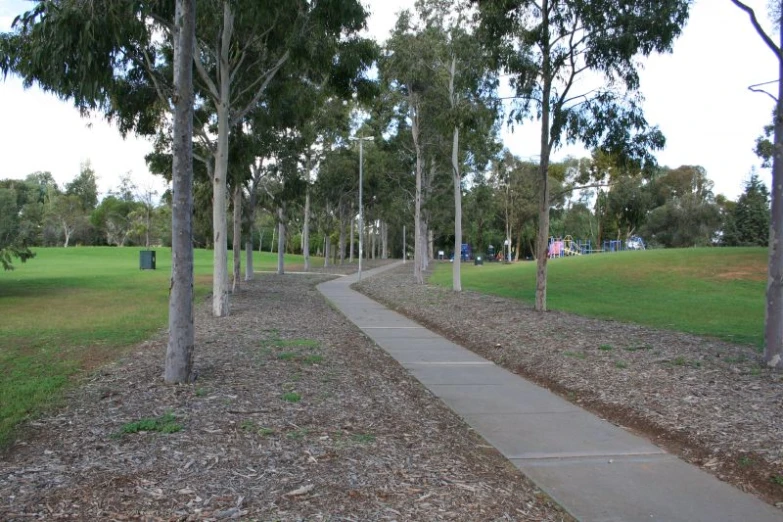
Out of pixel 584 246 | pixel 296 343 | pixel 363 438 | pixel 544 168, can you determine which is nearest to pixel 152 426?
pixel 363 438

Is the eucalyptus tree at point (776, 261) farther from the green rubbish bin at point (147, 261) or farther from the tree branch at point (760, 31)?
the green rubbish bin at point (147, 261)

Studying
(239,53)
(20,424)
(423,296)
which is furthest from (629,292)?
(20,424)

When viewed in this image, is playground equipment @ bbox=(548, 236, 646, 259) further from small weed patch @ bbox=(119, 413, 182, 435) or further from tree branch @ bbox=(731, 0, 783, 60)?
small weed patch @ bbox=(119, 413, 182, 435)

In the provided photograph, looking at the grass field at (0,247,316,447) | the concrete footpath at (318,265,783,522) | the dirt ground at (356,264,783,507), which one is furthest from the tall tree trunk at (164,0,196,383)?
the dirt ground at (356,264,783,507)

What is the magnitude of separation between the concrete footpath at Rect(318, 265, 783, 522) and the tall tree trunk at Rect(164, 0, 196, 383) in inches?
120

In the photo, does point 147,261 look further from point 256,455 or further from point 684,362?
point 256,455

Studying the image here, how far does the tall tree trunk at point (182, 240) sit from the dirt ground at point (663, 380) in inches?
181

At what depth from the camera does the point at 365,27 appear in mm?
14406

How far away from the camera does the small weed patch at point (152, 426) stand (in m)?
5.11

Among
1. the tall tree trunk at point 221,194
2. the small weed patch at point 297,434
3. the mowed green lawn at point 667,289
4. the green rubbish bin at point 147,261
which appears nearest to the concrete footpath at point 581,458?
the small weed patch at point 297,434

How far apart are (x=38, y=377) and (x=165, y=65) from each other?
441 inches

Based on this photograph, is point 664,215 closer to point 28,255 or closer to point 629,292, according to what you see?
point 629,292

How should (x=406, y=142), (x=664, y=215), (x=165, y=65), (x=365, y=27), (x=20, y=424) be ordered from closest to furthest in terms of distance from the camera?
(x=20, y=424) < (x=365, y=27) < (x=165, y=65) < (x=406, y=142) < (x=664, y=215)

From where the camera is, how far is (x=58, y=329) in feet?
40.5
